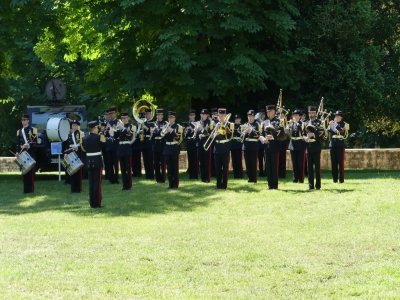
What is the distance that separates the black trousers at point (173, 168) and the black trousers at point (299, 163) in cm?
322

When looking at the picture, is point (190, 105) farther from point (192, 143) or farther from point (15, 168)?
point (15, 168)

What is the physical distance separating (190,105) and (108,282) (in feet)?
75.6

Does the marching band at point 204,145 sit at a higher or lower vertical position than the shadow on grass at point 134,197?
higher

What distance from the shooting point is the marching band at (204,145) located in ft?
75.9

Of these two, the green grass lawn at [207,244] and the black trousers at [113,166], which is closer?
the green grass lawn at [207,244]

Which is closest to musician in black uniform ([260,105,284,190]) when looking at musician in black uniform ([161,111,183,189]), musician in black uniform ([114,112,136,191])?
musician in black uniform ([161,111,183,189])

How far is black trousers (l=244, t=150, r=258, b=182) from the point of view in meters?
26.2

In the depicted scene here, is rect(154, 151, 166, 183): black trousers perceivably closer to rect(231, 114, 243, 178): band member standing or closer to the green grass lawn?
rect(231, 114, 243, 178): band member standing

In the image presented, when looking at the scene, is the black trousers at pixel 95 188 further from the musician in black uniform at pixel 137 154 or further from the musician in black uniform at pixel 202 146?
the musician in black uniform at pixel 137 154

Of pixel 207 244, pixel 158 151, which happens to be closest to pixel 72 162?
pixel 158 151

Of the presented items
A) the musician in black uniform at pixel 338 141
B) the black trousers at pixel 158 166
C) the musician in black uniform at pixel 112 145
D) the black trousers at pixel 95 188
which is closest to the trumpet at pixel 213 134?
the black trousers at pixel 158 166

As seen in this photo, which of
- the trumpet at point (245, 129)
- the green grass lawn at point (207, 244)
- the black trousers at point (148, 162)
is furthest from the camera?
the black trousers at point (148, 162)

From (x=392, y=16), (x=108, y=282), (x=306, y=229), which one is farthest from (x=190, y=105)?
(x=108, y=282)

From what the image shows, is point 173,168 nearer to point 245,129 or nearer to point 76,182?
point 76,182
